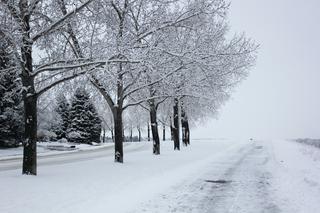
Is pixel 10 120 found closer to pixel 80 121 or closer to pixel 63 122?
pixel 80 121

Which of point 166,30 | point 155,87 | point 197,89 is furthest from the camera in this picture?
point 197,89

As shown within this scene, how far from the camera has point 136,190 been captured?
38.8 feet

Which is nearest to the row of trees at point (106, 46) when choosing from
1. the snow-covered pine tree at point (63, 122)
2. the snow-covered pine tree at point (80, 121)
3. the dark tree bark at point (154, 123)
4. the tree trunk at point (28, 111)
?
the tree trunk at point (28, 111)

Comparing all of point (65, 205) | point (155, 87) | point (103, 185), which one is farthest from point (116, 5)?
point (65, 205)

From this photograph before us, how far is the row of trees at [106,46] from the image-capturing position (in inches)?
543

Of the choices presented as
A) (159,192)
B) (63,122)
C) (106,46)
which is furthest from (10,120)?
(159,192)

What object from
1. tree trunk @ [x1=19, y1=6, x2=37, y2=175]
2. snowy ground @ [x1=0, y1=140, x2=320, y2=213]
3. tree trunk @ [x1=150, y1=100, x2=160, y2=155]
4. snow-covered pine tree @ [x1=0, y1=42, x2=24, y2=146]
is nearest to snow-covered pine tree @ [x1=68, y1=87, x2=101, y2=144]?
snow-covered pine tree @ [x1=0, y1=42, x2=24, y2=146]

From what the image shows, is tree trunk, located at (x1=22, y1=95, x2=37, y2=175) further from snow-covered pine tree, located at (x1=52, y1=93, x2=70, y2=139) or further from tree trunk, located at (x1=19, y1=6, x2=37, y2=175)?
snow-covered pine tree, located at (x1=52, y1=93, x2=70, y2=139)

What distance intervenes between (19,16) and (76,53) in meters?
4.64

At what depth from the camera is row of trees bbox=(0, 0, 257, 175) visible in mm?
13797

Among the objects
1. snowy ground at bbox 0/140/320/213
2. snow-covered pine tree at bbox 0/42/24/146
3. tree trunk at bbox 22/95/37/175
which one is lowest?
snowy ground at bbox 0/140/320/213

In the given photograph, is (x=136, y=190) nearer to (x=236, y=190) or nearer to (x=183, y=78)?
(x=236, y=190)

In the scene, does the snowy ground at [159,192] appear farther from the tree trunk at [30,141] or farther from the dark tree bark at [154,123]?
the dark tree bark at [154,123]

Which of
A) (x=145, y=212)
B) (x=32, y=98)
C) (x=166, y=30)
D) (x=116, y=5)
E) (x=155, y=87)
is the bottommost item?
(x=145, y=212)
